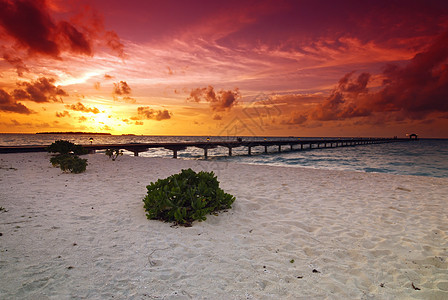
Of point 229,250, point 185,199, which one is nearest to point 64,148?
point 185,199

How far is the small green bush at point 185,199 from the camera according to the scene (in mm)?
5637

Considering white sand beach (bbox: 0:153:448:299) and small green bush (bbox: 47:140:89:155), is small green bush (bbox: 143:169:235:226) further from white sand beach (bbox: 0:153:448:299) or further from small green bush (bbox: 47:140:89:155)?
small green bush (bbox: 47:140:89:155)

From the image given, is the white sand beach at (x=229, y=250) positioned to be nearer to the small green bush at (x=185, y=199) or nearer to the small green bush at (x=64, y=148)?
the small green bush at (x=185, y=199)

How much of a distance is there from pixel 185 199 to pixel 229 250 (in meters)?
2.09

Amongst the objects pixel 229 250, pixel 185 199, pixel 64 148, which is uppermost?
pixel 64 148

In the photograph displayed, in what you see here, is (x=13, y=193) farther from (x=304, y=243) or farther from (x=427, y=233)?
(x=427, y=233)

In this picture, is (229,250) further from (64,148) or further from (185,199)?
(64,148)

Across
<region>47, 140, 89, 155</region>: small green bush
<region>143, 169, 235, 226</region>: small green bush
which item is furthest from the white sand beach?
<region>47, 140, 89, 155</region>: small green bush

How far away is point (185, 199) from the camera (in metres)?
5.93

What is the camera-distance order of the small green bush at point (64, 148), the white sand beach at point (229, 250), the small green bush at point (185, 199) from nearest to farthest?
the white sand beach at point (229, 250), the small green bush at point (185, 199), the small green bush at point (64, 148)

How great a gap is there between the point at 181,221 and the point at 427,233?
5.61m

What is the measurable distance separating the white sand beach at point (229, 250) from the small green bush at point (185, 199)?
32 cm

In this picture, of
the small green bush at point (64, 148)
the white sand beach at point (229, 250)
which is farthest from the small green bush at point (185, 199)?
the small green bush at point (64, 148)

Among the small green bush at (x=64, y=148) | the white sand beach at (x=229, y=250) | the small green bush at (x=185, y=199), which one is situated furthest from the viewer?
the small green bush at (x=64, y=148)
